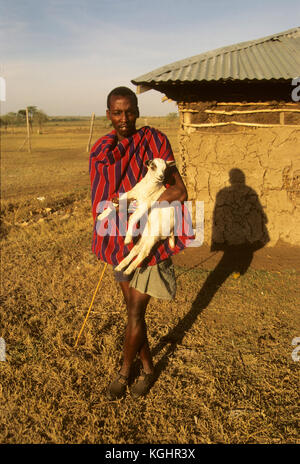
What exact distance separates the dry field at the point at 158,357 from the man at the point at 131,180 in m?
0.53

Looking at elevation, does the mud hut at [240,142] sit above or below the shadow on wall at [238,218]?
above

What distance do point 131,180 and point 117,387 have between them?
4.68 feet

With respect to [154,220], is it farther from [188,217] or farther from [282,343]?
[282,343]

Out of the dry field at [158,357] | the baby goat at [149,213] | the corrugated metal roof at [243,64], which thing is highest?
the corrugated metal roof at [243,64]

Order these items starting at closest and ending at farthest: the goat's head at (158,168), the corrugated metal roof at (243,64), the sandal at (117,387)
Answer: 1. the goat's head at (158,168)
2. the sandal at (117,387)
3. the corrugated metal roof at (243,64)

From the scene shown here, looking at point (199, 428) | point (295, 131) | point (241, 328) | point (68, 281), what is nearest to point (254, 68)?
point (295, 131)

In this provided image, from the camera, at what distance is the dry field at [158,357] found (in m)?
2.14

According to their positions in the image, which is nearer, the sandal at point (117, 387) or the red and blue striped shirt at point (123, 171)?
the red and blue striped shirt at point (123, 171)

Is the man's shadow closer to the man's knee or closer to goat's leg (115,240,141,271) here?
the man's knee

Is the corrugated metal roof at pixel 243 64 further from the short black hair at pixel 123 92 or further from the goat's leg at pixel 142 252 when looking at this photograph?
the goat's leg at pixel 142 252

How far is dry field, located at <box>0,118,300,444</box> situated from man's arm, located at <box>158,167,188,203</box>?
1.41m

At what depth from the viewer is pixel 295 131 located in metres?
4.83

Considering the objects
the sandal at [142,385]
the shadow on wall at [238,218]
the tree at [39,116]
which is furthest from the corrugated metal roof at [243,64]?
the tree at [39,116]

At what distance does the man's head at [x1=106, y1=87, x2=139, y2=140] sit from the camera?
196cm
